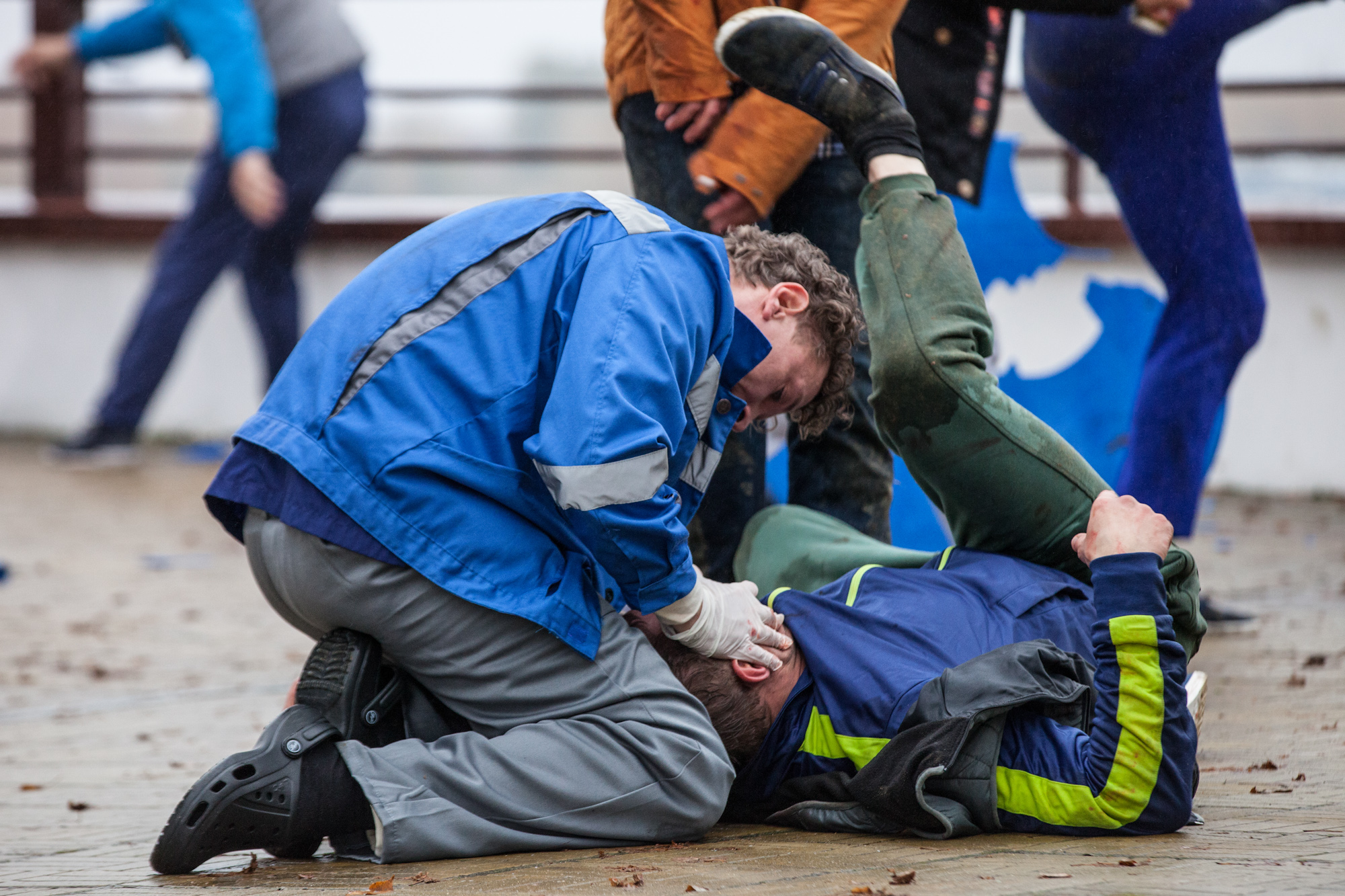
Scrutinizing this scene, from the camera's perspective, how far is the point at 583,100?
29.5 feet

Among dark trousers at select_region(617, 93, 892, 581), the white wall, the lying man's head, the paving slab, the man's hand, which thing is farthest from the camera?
the white wall

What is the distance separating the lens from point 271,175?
259 inches

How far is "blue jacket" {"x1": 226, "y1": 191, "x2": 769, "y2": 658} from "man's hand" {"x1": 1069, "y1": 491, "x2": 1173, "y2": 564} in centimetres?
60

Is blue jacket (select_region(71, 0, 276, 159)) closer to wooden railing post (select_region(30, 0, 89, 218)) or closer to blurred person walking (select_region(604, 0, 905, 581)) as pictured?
wooden railing post (select_region(30, 0, 89, 218))

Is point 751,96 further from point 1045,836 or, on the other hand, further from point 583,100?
point 583,100

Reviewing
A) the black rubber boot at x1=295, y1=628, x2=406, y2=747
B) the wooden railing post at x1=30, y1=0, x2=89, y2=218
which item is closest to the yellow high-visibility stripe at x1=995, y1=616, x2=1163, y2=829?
the black rubber boot at x1=295, y1=628, x2=406, y2=747

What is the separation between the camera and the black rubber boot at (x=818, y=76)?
2682 millimetres

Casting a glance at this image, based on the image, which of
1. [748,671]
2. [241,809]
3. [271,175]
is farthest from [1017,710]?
[271,175]

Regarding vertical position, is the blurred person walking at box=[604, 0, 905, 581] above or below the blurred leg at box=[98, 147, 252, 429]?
above

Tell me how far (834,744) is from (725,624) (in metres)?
0.25

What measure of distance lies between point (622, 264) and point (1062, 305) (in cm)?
485

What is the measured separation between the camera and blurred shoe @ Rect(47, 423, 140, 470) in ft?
24.5

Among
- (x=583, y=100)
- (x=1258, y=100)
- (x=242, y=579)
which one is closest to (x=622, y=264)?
(x=242, y=579)

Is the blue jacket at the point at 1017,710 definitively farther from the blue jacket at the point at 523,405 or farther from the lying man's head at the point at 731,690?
the blue jacket at the point at 523,405
